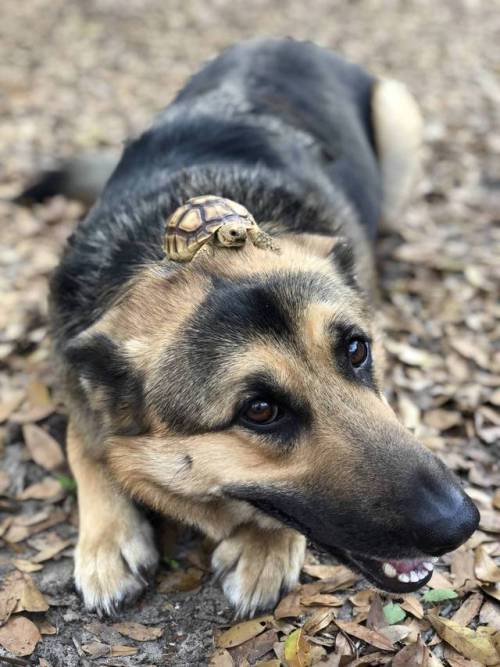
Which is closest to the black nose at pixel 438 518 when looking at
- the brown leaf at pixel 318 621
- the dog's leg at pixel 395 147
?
the brown leaf at pixel 318 621

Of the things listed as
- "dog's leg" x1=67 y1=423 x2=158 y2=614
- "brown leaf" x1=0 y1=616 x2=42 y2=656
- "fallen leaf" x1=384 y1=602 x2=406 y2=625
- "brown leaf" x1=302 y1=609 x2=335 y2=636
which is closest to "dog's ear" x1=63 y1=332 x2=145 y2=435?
"dog's leg" x1=67 y1=423 x2=158 y2=614

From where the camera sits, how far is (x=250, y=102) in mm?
4902

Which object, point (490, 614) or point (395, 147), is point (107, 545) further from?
point (395, 147)

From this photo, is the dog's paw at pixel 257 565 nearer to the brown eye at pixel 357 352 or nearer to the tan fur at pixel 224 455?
the tan fur at pixel 224 455

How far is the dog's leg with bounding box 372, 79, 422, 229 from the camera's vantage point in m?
6.33

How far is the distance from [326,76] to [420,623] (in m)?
4.10

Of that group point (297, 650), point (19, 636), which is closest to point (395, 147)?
point (297, 650)

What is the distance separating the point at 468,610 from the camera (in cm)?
329

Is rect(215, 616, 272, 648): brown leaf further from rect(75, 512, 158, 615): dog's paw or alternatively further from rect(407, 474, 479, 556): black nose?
rect(407, 474, 479, 556): black nose

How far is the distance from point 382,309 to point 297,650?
3062mm

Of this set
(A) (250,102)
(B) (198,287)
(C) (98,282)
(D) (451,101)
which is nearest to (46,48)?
(D) (451,101)

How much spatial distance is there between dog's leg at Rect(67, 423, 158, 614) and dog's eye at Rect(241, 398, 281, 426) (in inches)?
43.0

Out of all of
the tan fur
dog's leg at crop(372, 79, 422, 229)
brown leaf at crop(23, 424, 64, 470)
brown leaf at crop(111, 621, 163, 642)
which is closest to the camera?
the tan fur

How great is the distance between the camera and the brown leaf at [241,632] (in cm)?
322
